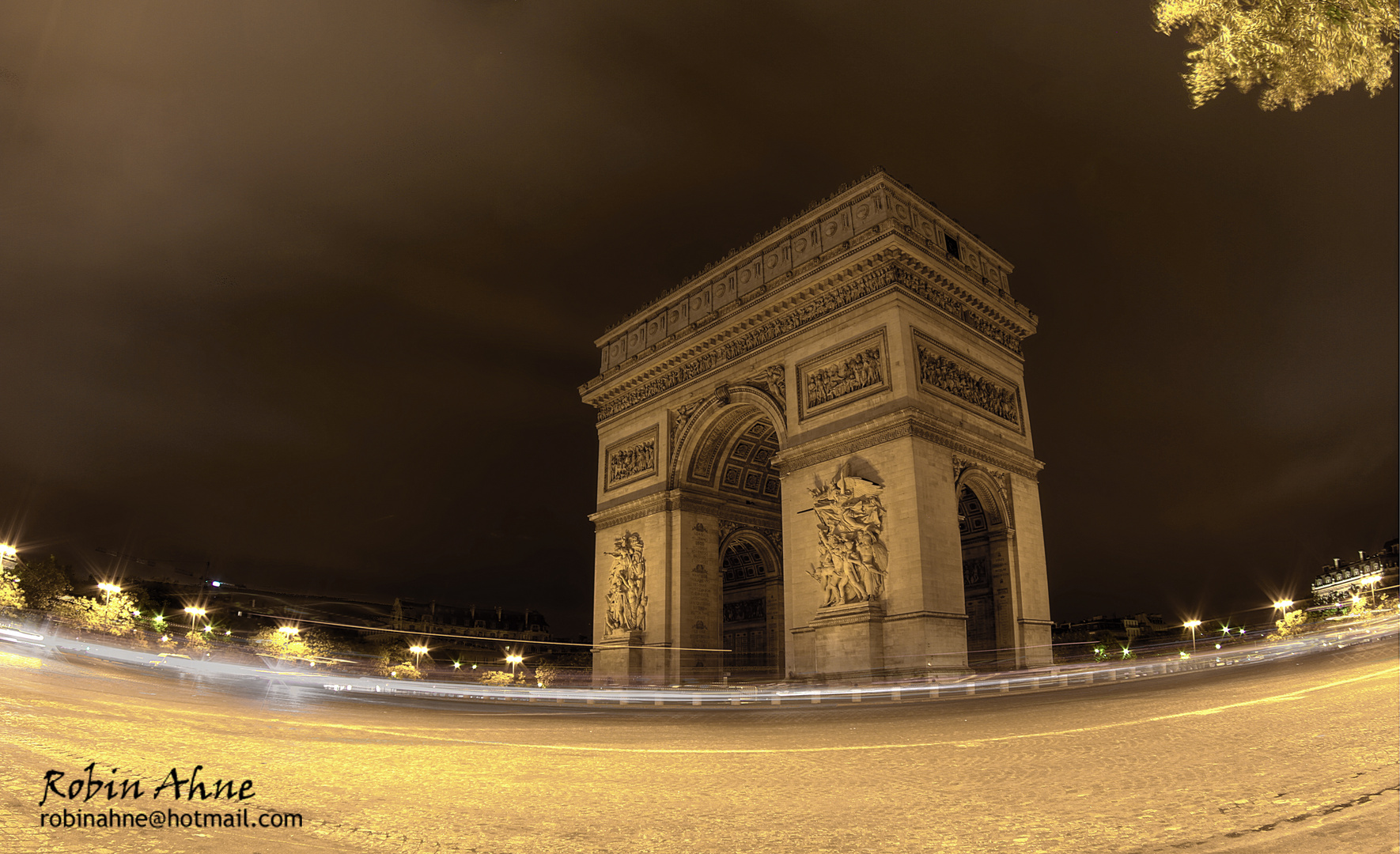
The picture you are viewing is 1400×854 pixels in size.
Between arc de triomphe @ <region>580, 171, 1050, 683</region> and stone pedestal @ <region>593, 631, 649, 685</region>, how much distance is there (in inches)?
3.1

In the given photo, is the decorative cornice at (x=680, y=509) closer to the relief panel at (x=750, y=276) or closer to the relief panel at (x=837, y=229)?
the relief panel at (x=750, y=276)

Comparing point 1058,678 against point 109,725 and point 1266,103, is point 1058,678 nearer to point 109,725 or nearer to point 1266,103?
point 1266,103

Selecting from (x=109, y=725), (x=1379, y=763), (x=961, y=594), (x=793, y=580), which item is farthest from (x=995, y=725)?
(x=793, y=580)

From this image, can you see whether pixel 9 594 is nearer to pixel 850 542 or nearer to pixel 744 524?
pixel 744 524

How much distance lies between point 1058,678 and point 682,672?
38.6 ft

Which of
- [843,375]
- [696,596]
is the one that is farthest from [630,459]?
[843,375]

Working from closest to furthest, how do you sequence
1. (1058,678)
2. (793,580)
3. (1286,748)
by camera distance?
(1286,748) → (1058,678) → (793,580)

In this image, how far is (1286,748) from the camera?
3.54m

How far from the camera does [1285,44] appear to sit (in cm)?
584

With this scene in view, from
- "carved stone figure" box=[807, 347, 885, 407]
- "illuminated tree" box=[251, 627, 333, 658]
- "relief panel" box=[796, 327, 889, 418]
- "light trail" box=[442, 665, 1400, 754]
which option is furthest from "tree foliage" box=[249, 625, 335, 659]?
"light trail" box=[442, 665, 1400, 754]

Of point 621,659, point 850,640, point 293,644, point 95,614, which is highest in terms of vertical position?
point 95,614

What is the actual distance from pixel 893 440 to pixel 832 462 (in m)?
2.14

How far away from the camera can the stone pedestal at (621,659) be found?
24.7 m

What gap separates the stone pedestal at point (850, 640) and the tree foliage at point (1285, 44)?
557 inches
